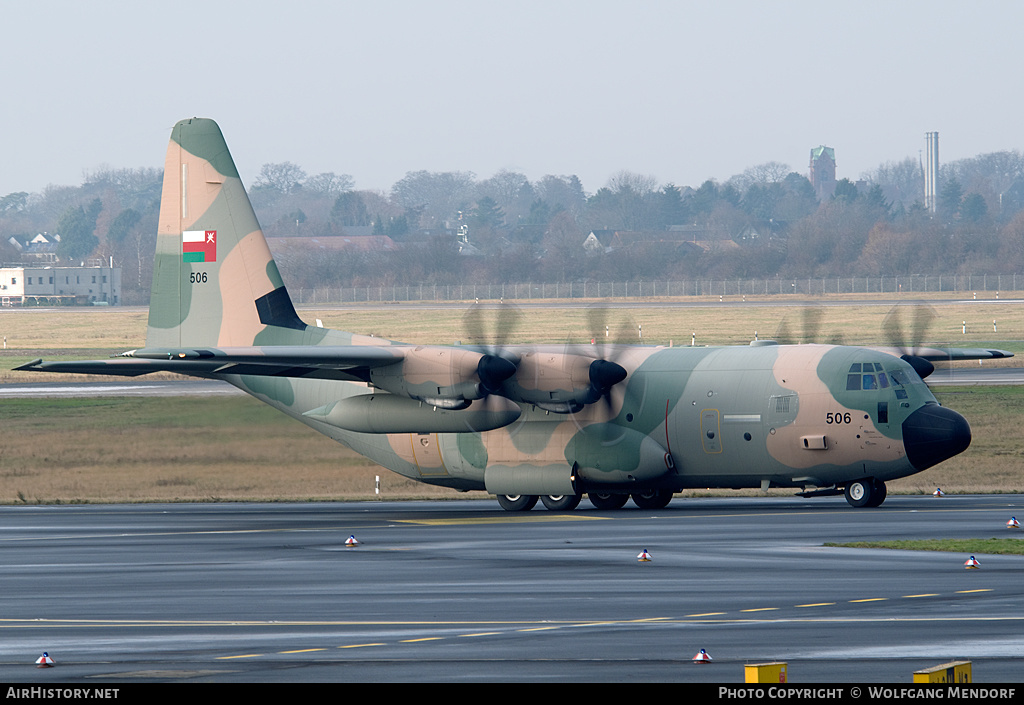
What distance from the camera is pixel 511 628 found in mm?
14812

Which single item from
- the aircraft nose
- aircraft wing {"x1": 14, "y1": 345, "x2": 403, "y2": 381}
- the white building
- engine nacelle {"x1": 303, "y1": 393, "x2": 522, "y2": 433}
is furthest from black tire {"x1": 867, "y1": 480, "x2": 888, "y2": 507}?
the white building

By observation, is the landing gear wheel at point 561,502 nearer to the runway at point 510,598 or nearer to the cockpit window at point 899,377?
the runway at point 510,598

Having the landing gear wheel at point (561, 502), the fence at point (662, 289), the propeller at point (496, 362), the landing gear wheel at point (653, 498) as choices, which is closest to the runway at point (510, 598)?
the landing gear wheel at point (561, 502)

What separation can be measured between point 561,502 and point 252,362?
7.22 meters

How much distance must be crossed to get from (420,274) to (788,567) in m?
96.4

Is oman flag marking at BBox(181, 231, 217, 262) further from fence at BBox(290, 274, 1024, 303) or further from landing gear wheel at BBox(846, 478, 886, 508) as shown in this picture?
fence at BBox(290, 274, 1024, 303)

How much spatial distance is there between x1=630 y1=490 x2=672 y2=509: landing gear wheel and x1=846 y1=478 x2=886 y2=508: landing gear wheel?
3.86 meters

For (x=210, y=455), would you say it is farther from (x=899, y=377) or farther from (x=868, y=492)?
(x=899, y=377)

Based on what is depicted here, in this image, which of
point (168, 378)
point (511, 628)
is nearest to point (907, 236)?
point (168, 378)

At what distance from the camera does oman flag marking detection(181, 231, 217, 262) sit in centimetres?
3447

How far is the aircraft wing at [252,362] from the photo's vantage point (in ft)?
92.0

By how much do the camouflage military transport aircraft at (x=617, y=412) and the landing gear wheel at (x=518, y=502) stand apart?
0.03 m

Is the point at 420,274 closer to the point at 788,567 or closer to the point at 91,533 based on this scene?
the point at 91,533

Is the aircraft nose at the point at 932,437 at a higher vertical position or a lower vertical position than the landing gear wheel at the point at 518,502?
higher
